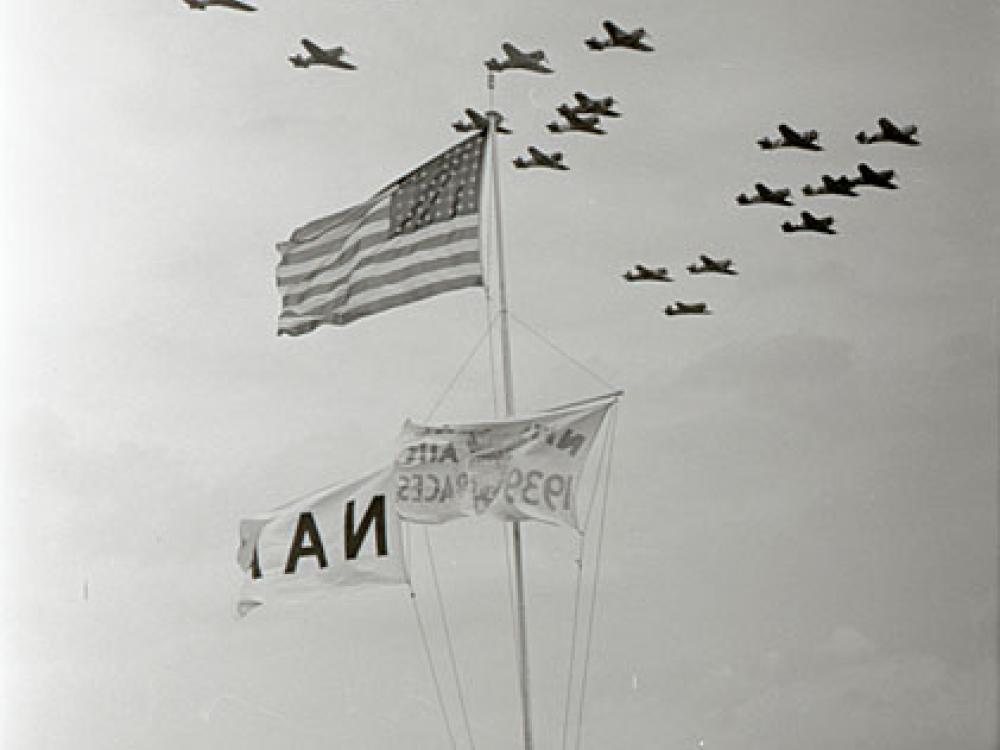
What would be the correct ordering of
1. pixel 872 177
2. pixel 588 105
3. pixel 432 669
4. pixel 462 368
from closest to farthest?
pixel 432 669, pixel 462 368, pixel 588 105, pixel 872 177

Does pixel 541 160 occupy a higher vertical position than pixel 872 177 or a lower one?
higher

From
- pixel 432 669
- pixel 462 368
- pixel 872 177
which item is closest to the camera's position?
pixel 432 669

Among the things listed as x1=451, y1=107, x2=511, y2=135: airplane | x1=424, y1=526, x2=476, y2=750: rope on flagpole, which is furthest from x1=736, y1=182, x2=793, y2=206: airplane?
x1=424, y1=526, x2=476, y2=750: rope on flagpole

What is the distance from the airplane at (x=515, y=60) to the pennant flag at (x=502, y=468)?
133 cm

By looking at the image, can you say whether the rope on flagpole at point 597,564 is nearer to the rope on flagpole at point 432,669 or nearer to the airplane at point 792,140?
the rope on flagpole at point 432,669

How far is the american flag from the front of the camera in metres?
4.59

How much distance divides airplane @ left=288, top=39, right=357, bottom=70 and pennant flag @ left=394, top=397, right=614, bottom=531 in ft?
4.49

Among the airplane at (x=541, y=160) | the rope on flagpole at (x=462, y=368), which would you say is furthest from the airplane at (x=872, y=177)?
the rope on flagpole at (x=462, y=368)

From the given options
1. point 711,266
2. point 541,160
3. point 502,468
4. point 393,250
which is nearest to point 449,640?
point 502,468

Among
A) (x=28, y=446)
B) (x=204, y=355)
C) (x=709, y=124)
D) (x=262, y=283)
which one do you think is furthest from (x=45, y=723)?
(x=709, y=124)

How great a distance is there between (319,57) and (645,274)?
4.53 ft

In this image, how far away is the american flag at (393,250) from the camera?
4.59 metres

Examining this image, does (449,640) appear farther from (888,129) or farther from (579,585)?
(888,129)

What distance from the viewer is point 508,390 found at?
4.75 meters
